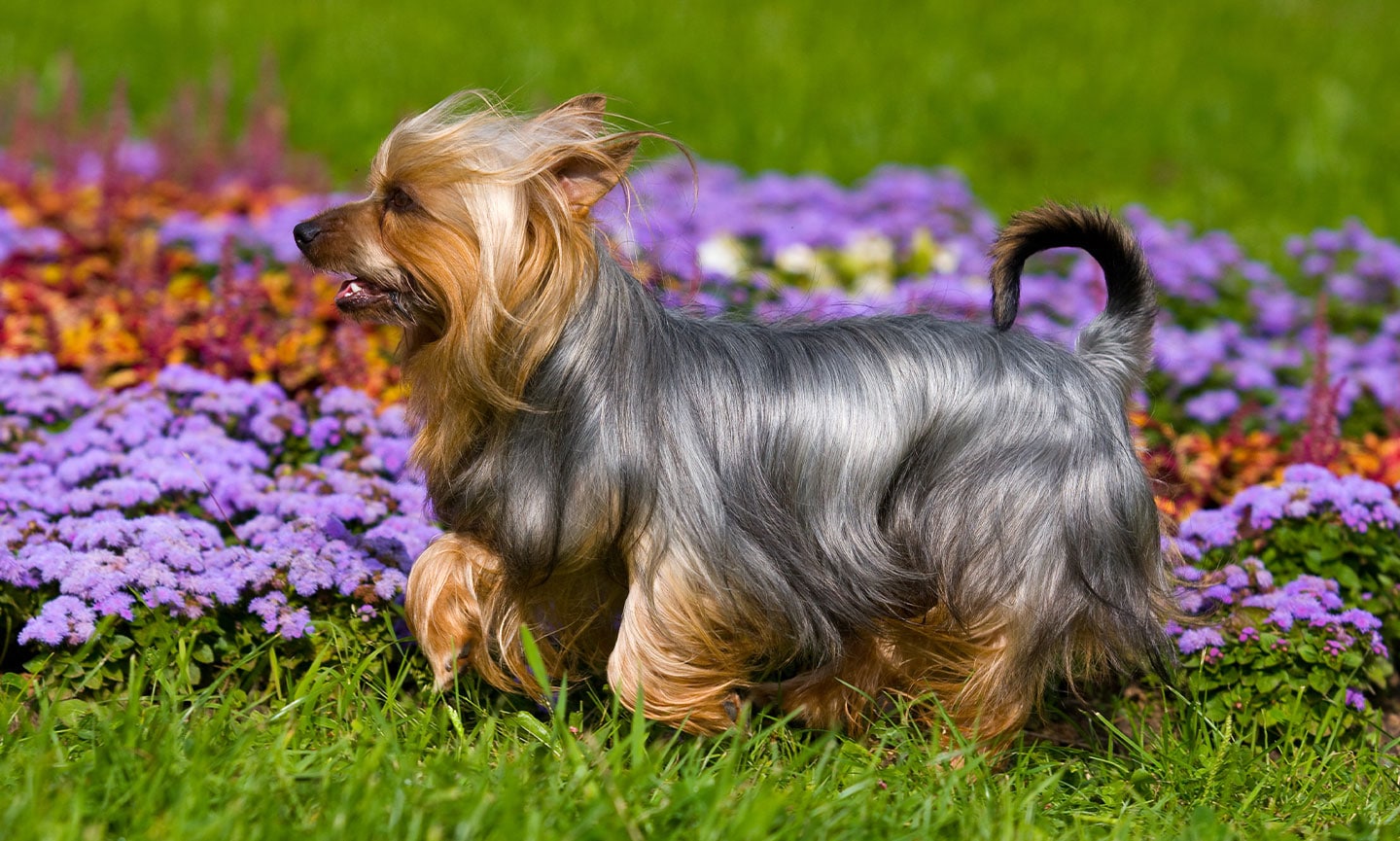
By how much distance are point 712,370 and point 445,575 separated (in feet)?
2.45

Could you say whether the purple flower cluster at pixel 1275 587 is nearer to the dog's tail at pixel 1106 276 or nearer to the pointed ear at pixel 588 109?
the dog's tail at pixel 1106 276

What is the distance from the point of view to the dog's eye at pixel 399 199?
308cm

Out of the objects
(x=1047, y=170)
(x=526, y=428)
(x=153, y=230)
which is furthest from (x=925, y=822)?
(x=1047, y=170)

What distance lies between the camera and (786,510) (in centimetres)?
327

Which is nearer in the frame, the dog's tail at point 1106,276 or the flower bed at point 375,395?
the dog's tail at point 1106,276

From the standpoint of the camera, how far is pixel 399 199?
3096mm

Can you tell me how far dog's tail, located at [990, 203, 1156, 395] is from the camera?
3451 millimetres

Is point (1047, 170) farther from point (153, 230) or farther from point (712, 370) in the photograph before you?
point (712, 370)

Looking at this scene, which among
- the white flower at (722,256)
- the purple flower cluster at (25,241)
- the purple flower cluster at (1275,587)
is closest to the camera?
the purple flower cluster at (1275,587)

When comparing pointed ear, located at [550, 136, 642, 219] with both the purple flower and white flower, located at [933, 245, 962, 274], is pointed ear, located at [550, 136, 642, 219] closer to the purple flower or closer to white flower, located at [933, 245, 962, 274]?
the purple flower

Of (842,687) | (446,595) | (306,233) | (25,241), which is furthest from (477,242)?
(25,241)

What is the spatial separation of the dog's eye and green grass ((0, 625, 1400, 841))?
1054 millimetres

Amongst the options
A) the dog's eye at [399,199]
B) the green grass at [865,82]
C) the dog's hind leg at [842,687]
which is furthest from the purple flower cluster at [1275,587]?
the green grass at [865,82]

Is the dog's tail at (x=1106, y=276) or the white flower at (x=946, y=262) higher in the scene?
the dog's tail at (x=1106, y=276)
